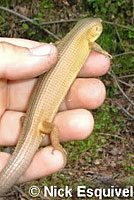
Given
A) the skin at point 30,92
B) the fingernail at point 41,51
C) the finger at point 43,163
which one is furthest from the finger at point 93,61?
the finger at point 43,163

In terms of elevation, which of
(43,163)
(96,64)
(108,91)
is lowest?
(43,163)

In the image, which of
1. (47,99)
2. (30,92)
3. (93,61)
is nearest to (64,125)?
(47,99)

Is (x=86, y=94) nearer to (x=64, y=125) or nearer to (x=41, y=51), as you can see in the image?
(x=64, y=125)

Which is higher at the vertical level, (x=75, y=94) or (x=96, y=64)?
(x=96, y=64)

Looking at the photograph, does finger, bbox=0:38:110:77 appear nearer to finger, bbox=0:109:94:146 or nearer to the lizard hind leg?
finger, bbox=0:109:94:146

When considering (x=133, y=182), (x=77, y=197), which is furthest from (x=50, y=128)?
(x=133, y=182)

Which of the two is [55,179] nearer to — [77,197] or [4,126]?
[77,197]

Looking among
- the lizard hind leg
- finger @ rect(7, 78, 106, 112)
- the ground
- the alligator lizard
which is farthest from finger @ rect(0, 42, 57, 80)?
the ground
